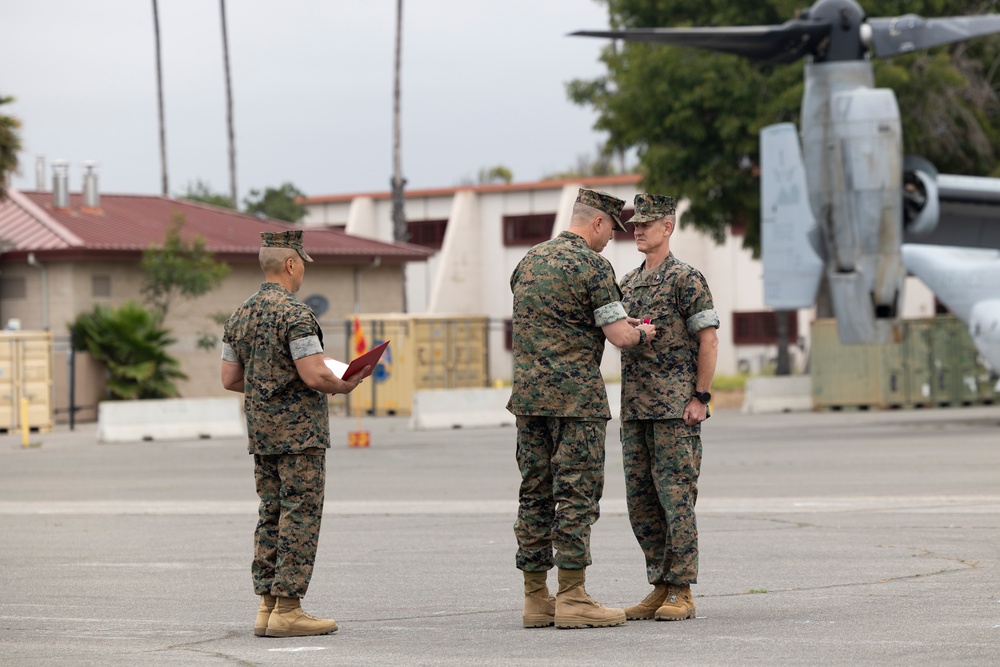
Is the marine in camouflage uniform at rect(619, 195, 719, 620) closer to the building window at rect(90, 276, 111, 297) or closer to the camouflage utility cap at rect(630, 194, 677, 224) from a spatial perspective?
the camouflage utility cap at rect(630, 194, 677, 224)

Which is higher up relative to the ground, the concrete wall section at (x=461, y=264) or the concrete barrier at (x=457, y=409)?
the concrete wall section at (x=461, y=264)

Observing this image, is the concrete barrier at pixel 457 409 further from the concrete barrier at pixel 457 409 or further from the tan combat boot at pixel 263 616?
the tan combat boot at pixel 263 616

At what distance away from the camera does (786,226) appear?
29125 millimetres

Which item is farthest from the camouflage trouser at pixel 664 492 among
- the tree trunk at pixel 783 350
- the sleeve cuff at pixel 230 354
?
the tree trunk at pixel 783 350

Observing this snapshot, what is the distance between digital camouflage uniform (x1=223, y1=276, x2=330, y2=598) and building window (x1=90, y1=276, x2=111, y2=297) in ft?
102

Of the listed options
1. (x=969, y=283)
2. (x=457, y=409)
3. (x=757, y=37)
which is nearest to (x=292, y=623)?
(x=757, y=37)

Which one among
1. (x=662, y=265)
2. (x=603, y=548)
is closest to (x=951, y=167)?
(x=603, y=548)

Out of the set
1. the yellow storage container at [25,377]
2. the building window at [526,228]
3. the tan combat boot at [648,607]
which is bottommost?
the tan combat boot at [648,607]

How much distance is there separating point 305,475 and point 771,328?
51153 mm

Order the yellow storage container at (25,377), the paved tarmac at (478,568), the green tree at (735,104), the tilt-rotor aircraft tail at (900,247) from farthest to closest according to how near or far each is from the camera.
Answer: the green tree at (735,104) < the yellow storage container at (25,377) < the tilt-rotor aircraft tail at (900,247) < the paved tarmac at (478,568)

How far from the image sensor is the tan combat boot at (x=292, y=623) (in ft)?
25.8

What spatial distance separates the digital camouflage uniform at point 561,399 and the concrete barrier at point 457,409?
2324 cm

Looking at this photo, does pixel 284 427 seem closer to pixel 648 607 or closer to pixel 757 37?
pixel 648 607

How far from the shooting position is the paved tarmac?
7.34 metres
